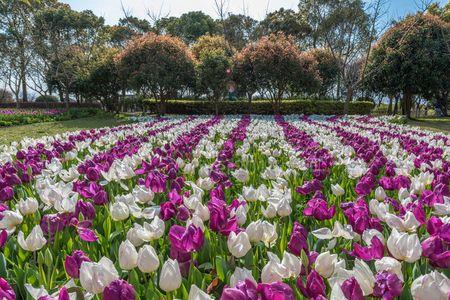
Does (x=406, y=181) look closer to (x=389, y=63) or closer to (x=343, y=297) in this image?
(x=343, y=297)

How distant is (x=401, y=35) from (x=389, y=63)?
185 cm

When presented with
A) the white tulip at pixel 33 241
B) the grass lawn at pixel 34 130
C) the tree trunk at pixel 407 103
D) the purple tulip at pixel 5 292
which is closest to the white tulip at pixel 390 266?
the purple tulip at pixel 5 292

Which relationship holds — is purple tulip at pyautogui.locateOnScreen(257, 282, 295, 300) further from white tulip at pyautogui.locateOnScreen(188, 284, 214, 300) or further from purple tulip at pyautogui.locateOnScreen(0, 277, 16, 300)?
purple tulip at pyautogui.locateOnScreen(0, 277, 16, 300)

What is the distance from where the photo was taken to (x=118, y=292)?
3.96 feet

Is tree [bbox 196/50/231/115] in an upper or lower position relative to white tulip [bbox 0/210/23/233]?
upper

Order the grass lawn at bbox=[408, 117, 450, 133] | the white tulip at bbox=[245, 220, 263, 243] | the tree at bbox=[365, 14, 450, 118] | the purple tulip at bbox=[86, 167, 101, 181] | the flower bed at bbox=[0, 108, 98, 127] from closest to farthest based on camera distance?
the white tulip at bbox=[245, 220, 263, 243] → the purple tulip at bbox=[86, 167, 101, 181] → the grass lawn at bbox=[408, 117, 450, 133] → the flower bed at bbox=[0, 108, 98, 127] → the tree at bbox=[365, 14, 450, 118]

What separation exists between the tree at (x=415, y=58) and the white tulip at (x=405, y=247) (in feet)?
71.5

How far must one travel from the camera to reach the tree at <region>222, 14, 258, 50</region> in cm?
3941

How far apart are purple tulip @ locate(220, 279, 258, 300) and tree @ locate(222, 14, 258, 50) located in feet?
127

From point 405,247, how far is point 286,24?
4206 cm

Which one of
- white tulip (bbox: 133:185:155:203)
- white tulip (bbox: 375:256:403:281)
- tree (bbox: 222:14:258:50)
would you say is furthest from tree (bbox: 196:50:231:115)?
white tulip (bbox: 375:256:403:281)

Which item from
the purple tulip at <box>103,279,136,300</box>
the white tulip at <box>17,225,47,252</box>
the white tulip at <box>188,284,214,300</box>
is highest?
the white tulip at <box>188,284,214,300</box>

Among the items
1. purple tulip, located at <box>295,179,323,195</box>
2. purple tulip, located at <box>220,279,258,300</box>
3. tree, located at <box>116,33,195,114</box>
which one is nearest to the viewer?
purple tulip, located at <box>220,279,258,300</box>

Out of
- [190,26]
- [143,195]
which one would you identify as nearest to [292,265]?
[143,195]
